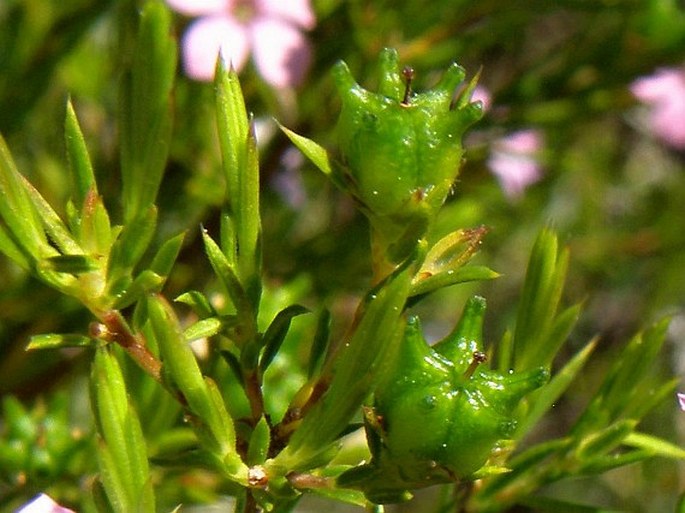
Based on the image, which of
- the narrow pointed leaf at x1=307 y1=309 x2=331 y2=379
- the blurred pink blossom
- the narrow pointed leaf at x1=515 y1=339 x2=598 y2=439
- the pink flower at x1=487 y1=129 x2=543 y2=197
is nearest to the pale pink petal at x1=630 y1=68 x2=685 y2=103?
the pink flower at x1=487 y1=129 x2=543 y2=197

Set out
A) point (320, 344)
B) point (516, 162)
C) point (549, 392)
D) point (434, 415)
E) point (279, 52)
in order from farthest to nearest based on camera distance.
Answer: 1. point (516, 162)
2. point (279, 52)
3. point (549, 392)
4. point (320, 344)
5. point (434, 415)

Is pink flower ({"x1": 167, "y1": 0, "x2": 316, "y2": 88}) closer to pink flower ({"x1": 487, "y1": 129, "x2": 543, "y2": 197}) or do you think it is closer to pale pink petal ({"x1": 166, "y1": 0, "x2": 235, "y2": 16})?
pale pink petal ({"x1": 166, "y1": 0, "x2": 235, "y2": 16})

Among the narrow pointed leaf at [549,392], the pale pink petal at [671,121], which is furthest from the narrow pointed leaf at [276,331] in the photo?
the pale pink petal at [671,121]

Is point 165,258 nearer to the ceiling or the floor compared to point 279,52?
nearer to the floor

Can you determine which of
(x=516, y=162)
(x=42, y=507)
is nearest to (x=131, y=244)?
(x=42, y=507)

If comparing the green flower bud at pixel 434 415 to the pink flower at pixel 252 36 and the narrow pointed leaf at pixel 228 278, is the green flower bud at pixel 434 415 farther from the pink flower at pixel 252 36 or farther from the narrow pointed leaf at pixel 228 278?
the pink flower at pixel 252 36

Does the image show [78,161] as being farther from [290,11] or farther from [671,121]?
[671,121]

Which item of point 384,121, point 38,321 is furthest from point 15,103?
point 384,121
